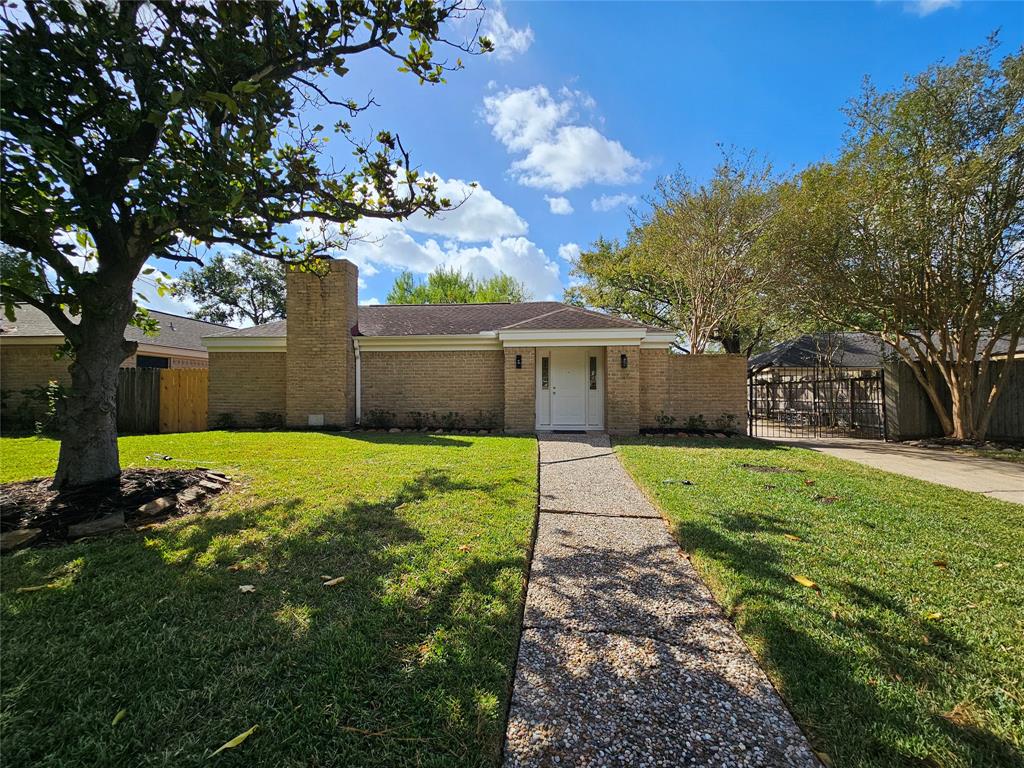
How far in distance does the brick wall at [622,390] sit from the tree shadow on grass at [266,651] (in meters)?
8.10

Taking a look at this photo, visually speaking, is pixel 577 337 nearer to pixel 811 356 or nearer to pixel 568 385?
pixel 568 385

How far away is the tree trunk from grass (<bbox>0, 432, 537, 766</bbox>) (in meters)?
1.32

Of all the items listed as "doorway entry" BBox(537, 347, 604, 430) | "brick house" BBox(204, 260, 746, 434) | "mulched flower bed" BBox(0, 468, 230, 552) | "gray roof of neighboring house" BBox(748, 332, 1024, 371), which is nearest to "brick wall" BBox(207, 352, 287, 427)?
"brick house" BBox(204, 260, 746, 434)

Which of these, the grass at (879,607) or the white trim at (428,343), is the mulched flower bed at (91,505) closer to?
the grass at (879,607)

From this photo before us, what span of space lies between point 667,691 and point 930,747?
39.4 inches

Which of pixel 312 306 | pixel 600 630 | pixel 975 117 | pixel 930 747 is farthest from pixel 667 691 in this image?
pixel 975 117

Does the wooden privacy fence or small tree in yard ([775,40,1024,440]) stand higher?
small tree in yard ([775,40,1024,440])

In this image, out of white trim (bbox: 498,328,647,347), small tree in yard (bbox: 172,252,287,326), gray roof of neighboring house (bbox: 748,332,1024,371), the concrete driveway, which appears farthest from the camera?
small tree in yard (bbox: 172,252,287,326)

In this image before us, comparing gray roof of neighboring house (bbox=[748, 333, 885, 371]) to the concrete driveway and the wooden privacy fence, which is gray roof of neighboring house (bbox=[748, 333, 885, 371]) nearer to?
the concrete driveway

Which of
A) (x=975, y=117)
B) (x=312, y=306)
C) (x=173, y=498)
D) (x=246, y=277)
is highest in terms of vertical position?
(x=246, y=277)

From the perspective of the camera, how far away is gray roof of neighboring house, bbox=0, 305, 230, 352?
12.9 metres

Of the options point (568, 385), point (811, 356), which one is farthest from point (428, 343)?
point (811, 356)

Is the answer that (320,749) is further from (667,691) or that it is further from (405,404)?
(405,404)

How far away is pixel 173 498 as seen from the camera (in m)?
4.53
